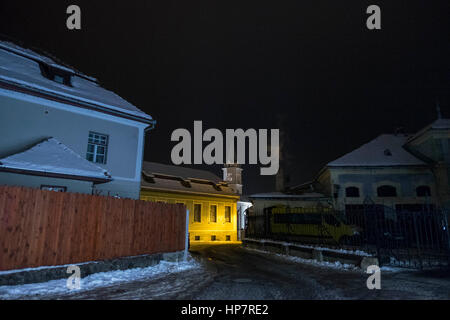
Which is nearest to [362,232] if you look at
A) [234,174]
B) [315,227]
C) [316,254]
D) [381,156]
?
[315,227]

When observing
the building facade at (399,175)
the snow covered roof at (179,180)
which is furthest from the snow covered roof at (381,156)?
the snow covered roof at (179,180)

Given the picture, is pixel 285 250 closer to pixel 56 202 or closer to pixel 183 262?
pixel 183 262

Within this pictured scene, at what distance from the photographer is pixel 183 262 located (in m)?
10.8

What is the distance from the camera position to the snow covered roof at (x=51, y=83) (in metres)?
11.5

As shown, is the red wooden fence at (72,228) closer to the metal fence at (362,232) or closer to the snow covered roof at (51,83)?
the snow covered roof at (51,83)

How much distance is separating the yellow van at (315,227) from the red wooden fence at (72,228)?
26.7 feet

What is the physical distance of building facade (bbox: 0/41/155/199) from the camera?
36.0 feet

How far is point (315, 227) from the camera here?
1477cm

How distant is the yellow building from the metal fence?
9.13 metres

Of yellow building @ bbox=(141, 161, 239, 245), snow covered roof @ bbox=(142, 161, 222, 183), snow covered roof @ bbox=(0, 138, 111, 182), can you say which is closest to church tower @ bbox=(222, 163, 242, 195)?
snow covered roof @ bbox=(142, 161, 222, 183)

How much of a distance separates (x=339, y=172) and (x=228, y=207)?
42.6 feet

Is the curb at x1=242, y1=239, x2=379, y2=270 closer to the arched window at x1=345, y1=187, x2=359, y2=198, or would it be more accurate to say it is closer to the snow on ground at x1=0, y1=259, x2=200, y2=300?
the snow on ground at x1=0, y1=259, x2=200, y2=300
